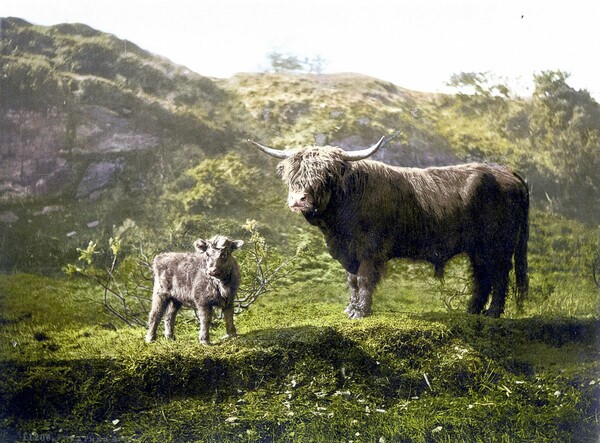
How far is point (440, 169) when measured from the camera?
11.8ft

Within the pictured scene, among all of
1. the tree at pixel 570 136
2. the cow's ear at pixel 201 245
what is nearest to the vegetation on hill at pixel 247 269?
the tree at pixel 570 136

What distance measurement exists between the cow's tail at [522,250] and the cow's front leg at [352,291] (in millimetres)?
921

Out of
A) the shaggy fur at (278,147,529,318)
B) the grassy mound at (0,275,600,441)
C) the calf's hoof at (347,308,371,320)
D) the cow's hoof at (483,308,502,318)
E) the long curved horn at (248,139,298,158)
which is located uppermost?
the long curved horn at (248,139,298,158)

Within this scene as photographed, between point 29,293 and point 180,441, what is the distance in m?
1.09

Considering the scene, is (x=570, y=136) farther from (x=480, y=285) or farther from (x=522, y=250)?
(x=480, y=285)

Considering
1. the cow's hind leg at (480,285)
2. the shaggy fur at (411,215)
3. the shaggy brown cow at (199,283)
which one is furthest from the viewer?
the cow's hind leg at (480,285)

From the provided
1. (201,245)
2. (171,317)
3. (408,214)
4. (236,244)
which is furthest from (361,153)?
(171,317)

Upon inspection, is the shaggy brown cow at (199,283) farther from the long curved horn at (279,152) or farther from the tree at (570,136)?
the tree at (570,136)

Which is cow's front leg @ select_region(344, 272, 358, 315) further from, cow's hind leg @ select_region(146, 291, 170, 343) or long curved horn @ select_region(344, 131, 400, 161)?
cow's hind leg @ select_region(146, 291, 170, 343)

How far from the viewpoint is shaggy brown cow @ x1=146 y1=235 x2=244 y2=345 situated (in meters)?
3.22

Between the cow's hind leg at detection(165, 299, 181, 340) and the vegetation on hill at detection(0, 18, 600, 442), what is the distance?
0.06 metres

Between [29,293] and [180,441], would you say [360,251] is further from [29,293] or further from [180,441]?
[29,293]

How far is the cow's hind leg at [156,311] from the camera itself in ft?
10.9

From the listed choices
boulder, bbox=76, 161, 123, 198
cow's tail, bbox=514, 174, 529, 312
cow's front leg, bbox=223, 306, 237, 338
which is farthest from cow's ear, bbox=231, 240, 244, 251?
cow's tail, bbox=514, 174, 529, 312
